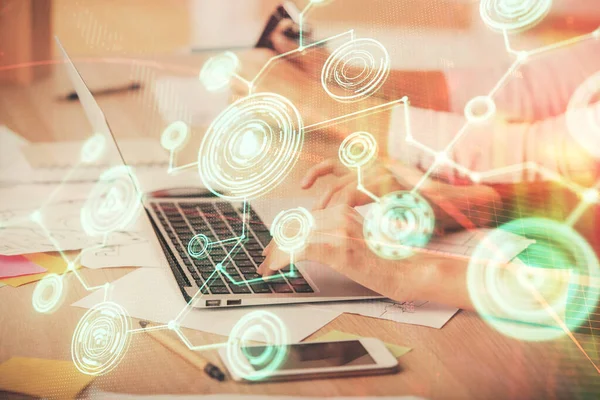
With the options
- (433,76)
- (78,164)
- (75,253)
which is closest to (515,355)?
(433,76)

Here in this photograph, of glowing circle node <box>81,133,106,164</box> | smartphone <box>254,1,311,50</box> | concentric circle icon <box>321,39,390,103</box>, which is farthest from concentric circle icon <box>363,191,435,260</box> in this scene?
glowing circle node <box>81,133,106,164</box>

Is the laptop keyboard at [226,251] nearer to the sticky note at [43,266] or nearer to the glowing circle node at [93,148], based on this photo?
the sticky note at [43,266]

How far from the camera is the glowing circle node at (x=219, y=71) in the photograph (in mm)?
690

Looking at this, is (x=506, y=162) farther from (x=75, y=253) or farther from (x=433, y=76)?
(x=75, y=253)

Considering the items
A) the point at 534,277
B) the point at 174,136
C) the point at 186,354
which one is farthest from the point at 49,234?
the point at 534,277

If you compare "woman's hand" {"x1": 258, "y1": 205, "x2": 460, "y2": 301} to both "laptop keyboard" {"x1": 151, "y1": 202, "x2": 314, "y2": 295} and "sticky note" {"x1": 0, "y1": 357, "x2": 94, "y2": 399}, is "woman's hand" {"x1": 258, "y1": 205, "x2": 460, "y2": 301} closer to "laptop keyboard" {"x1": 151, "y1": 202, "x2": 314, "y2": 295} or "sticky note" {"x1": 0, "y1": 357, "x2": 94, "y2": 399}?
"laptop keyboard" {"x1": 151, "y1": 202, "x2": 314, "y2": 295}

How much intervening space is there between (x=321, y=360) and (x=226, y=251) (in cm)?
17

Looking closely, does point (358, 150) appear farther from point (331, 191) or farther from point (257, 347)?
point (257, 347)

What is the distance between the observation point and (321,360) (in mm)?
384

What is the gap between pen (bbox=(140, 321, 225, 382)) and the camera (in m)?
0.38

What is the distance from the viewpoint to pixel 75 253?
1.94ft

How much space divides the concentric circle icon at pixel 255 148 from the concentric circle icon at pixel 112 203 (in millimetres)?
152

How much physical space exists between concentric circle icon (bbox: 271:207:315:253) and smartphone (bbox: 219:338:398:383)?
11 cm

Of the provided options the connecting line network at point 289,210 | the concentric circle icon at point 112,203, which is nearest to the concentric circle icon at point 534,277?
the connecting line network at point 289,210
